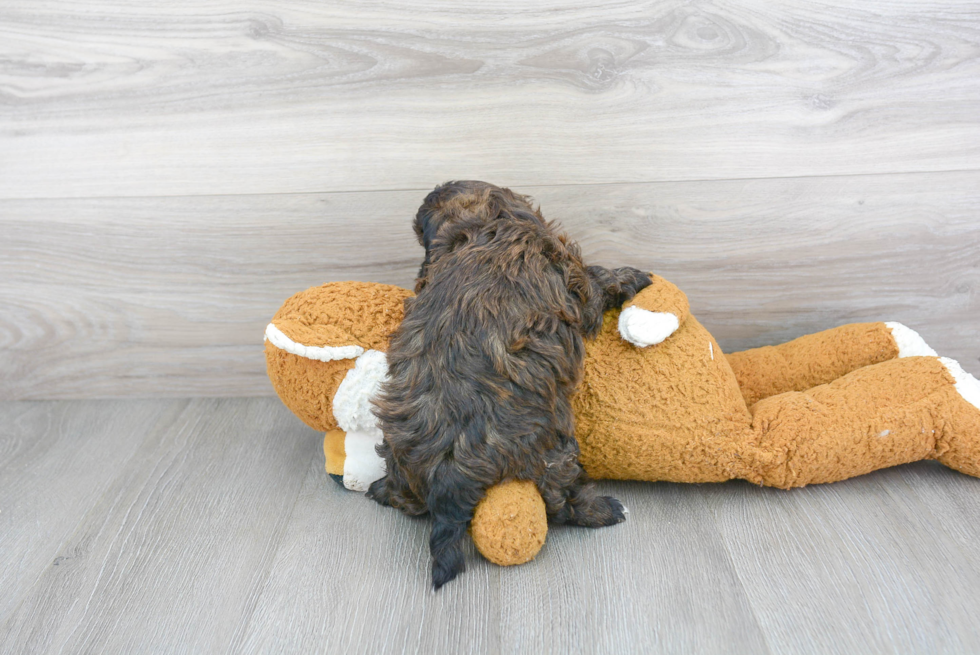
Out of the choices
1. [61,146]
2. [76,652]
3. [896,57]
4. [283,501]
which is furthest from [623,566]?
[61,146]

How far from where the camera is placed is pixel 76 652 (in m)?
0.77

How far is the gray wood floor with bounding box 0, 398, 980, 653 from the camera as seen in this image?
754mm

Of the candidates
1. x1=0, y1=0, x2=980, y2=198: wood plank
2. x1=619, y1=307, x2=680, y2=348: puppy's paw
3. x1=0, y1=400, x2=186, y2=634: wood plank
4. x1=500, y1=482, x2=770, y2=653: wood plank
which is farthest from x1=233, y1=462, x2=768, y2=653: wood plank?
x1=0, y1=0, x2=980, y2=198: wood plank

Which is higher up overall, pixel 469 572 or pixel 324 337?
pixel 324 337

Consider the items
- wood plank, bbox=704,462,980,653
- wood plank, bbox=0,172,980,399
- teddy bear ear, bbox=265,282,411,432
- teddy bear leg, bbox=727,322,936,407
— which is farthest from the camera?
wood plank, bbox=0,172,980,399

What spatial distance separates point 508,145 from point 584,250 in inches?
9.1

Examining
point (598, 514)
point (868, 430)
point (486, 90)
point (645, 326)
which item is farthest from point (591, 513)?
point (486, 90)

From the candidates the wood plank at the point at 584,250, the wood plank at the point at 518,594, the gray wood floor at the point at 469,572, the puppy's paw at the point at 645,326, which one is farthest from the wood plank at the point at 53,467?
the puppy's paw at the point at 645,326

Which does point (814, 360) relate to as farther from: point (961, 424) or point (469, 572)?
point (469, 572)

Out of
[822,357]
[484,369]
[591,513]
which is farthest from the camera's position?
[822,357]

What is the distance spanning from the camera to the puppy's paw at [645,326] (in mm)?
911

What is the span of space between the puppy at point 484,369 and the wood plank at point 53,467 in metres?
0.54

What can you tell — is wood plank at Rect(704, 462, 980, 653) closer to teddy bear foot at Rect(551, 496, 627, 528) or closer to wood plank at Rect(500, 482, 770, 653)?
wood plank at Rect(500, 482, 770, 653)

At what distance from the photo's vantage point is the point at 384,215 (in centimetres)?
118
